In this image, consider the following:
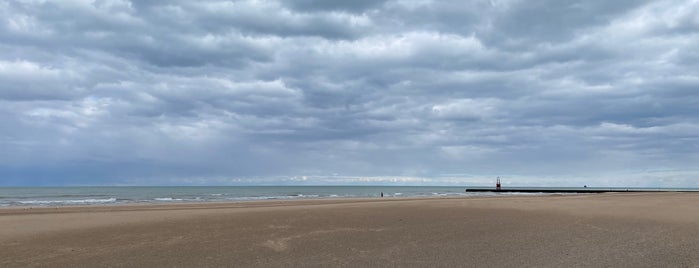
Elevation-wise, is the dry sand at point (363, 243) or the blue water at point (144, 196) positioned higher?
the dry sand at point (363, 243)

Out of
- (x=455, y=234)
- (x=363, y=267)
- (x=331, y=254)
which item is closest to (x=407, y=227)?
(x=455, y=234)

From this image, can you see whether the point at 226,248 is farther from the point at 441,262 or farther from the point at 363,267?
A: the point at 441,262

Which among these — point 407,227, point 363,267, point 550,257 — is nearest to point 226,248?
point 363,267

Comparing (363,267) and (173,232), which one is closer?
(363,267)

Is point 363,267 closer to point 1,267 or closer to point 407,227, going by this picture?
point 407,227

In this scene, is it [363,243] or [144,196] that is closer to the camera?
[363,243]

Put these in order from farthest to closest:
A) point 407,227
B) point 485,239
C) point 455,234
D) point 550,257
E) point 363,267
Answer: point 407,227 < point 455,234 < point 485,239 < point 550,257 < point 363,267

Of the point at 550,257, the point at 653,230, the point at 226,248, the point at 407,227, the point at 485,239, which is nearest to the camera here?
the point at 550,257

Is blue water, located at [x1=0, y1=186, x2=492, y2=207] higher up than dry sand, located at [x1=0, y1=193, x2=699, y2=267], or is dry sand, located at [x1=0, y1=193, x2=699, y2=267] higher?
dry sand, located at [x1=0, y1=193, x2=699, y2=267]

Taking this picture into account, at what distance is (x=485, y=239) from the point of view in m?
11.6

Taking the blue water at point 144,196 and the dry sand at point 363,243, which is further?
the blue water at point 144,196

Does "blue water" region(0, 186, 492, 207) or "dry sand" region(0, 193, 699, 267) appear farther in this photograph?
"blue water" region(0, 186, 492, 207)

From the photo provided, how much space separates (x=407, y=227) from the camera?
1432 cm

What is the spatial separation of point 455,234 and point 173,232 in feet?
28.9
